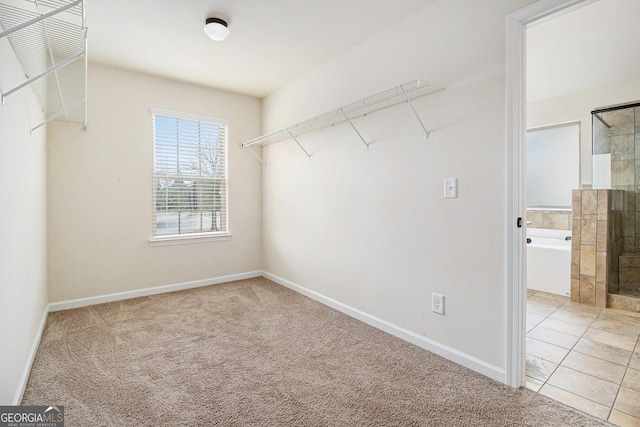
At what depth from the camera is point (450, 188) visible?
6.79 feet

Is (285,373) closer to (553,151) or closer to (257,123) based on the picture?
(257,123)

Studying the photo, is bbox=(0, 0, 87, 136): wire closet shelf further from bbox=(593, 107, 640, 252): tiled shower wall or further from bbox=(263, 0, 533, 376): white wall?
bbox=(593, 107, 640, 252): tiled shower wall

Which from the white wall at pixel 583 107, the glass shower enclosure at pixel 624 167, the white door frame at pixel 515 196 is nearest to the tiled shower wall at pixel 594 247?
the glass shower enclosure at pixel 624 167

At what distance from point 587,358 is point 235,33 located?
11.6 feet

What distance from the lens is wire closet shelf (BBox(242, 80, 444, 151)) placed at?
2.13 meters

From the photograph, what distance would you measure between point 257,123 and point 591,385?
13.4 ft

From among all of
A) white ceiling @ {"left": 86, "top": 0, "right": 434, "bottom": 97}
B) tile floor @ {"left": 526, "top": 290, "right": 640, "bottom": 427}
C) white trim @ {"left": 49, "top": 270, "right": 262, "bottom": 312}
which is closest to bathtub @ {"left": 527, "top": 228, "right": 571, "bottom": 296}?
tile floor @ {"left": 526, "top": 290, "right": 640, "bottom": 427}

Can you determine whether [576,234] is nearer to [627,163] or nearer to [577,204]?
[577,204]

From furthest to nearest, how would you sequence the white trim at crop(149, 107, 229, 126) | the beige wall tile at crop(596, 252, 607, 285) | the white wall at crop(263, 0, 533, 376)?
the white trim at crop(149, 107, 229, 126) < the beige wall tile at crop(596, 252, 607, 285) < the white wall at crop(263, 0, 533, 376)

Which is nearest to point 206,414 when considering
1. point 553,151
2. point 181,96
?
point 181,96

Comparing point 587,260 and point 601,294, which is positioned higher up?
point 587,260

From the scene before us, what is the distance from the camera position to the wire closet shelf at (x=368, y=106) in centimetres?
213

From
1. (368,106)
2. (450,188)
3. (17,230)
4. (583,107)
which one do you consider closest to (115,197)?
(17,230)

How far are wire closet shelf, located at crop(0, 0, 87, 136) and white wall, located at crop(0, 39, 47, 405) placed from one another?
0.26 ft
